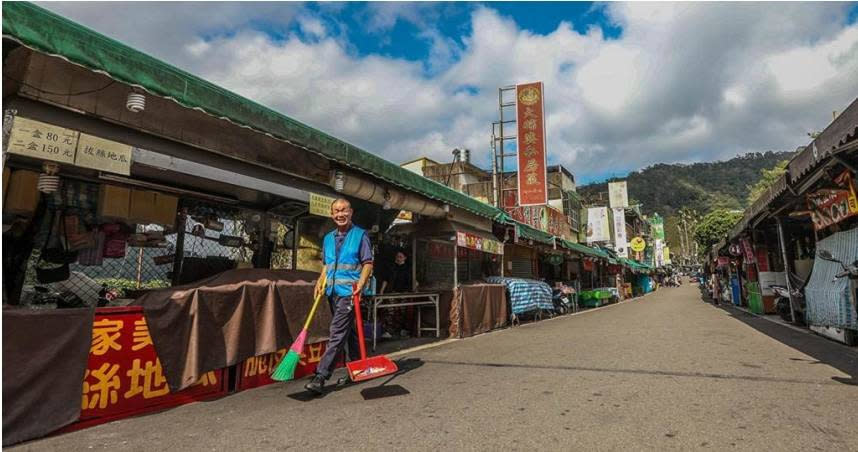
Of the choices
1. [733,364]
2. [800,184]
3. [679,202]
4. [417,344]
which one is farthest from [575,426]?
[679,202]

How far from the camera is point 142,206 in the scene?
609 cm

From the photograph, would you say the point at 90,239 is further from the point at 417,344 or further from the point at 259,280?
the point at 417,344

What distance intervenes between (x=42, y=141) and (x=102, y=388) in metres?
2.10

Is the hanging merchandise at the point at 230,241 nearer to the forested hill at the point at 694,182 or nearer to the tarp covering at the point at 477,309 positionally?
the tarp covering at the point at 477,309

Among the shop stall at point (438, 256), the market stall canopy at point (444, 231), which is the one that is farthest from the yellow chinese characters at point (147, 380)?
the market stall canopy at point (444, 231)

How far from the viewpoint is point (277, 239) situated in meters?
8.14

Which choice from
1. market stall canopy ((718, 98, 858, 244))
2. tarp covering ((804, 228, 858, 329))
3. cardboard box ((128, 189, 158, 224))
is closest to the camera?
market stall canopy ((718, 98, 858, 244))

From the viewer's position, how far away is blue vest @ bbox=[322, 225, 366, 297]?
187 inches

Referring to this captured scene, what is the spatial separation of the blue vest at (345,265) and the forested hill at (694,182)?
135 meters

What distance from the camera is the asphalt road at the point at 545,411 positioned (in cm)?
318

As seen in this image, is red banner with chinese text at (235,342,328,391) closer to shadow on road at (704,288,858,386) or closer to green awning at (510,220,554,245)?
shadow on road at (704,288,858,386)

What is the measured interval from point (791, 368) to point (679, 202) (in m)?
149

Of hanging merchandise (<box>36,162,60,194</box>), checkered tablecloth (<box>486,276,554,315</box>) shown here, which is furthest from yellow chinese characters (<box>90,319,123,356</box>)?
checkered tablecloth (<box>486,276,554,315</box>)

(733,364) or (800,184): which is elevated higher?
(800,184)
